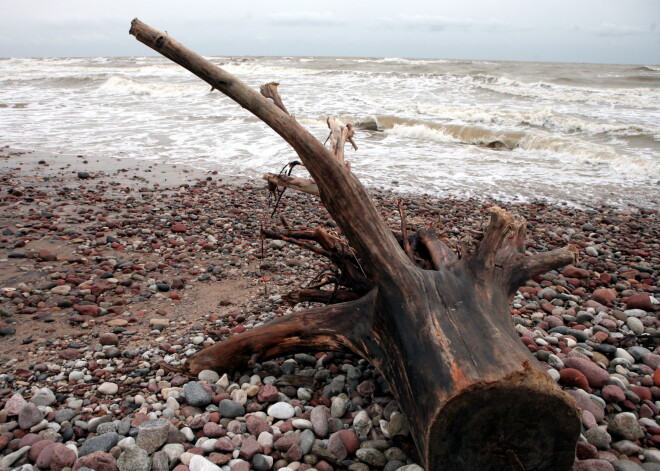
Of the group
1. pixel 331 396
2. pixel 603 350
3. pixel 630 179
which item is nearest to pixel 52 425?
pixel 331 396

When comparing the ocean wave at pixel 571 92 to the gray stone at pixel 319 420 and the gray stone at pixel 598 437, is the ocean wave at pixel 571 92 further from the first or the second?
the gray stone at pixel 319 420

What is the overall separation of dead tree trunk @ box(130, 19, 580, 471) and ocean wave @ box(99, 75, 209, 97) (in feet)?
71.2

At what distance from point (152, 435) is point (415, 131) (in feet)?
43.9

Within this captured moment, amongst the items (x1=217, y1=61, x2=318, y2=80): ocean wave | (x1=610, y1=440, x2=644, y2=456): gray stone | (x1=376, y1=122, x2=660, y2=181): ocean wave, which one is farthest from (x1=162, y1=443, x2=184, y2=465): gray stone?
(x1=217, y1=61, x2=318, y2=80): ocean wave

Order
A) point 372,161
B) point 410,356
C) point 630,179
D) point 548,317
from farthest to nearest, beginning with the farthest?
point 372,161
point 630,179
point 548,317
point 410,356

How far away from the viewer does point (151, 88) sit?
24.6 meters

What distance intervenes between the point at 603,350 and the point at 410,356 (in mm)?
2006

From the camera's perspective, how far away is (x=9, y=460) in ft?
7.64

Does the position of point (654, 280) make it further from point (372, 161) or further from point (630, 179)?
point (372, 161)

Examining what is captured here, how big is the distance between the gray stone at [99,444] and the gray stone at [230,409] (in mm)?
566

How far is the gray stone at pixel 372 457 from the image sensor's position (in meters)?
2.34

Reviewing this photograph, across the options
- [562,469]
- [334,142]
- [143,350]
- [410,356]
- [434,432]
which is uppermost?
[334,142]

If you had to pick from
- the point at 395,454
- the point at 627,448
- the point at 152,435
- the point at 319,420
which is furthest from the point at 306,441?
the point at 627,448

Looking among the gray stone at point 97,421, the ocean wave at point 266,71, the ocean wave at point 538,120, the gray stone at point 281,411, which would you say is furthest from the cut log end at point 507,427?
the ocean wave at point 266,71
